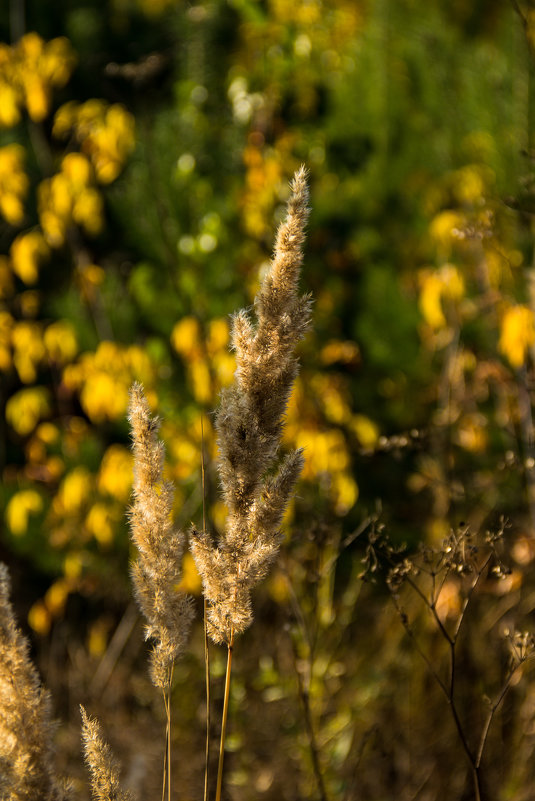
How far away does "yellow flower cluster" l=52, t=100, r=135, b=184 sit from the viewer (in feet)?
13.1

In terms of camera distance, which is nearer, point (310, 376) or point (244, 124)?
point (310, 376)

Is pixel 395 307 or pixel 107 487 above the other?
pixel 395 307

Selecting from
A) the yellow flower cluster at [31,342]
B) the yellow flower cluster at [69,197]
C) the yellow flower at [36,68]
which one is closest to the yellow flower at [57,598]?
the yellow flower cluster at [31,342]

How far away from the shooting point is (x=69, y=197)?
4133 millimetres

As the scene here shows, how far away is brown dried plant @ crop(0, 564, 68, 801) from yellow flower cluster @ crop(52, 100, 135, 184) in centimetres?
326

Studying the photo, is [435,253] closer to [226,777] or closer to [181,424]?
[181,424]

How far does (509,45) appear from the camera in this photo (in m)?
4.55

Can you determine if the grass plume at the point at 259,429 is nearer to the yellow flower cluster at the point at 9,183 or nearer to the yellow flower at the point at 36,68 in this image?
the yellow flower cluster at the point at 9,183

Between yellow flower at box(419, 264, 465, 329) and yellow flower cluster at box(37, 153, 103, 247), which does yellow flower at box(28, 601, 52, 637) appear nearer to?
yellow flower cluster at box(37, 153, 103, 247)

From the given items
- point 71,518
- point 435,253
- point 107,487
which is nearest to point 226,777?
point 107,487

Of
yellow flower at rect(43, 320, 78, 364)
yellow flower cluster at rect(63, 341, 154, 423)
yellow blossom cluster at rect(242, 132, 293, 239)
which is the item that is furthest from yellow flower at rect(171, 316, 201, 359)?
yellow flower at rect(43, 320, 78, 364)

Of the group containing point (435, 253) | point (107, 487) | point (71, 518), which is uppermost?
point (435, 253)

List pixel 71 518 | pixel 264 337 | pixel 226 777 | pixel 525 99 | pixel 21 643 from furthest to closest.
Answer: pixel 71 518 < pixel 525 99 < pixel 226 777 < pixel 21 643 < pixel 264 337

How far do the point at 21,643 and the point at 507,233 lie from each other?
3.15 meters
